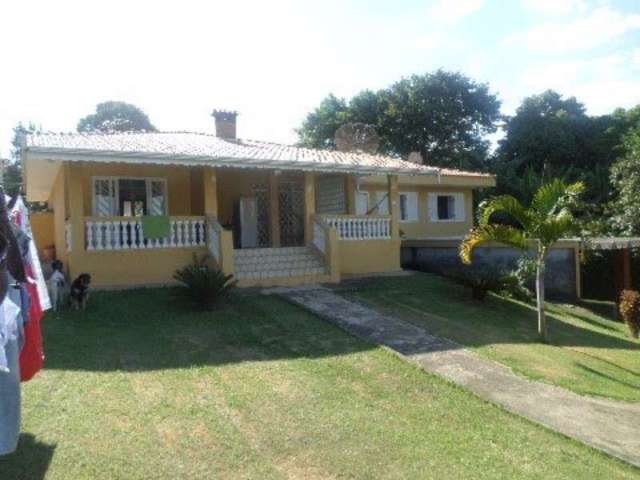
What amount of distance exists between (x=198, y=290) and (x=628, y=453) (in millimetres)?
→ 6898

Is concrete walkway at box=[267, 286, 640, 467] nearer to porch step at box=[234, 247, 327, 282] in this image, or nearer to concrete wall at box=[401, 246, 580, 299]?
porch step at box=[234, 247, 327, 282]

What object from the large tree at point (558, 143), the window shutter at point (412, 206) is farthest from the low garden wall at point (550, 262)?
the large tree at point (558, 143)

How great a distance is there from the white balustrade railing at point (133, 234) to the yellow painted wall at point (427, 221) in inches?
400

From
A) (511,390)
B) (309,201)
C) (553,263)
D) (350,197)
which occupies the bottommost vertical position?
(511,390)

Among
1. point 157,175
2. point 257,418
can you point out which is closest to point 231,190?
point 157,175

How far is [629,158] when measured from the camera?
21781 millimetres

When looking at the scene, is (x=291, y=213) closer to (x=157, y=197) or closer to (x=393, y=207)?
(x=393, y=207)

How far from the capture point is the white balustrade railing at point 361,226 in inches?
588

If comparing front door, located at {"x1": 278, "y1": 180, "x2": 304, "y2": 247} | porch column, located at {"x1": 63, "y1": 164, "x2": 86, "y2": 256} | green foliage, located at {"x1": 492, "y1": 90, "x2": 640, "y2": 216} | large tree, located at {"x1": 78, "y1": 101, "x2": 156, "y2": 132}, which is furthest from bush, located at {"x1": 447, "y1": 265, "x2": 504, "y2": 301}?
large tree, located at {"x1": 78, "y1": 101, "x2": 156, "y2": 132}

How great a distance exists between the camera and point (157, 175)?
15.1m

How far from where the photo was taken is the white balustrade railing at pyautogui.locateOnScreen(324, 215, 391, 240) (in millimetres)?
14945

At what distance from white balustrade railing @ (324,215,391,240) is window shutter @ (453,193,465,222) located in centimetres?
988

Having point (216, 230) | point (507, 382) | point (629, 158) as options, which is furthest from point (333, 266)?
point (629, 158)

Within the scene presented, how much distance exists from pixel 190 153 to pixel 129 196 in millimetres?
3285
